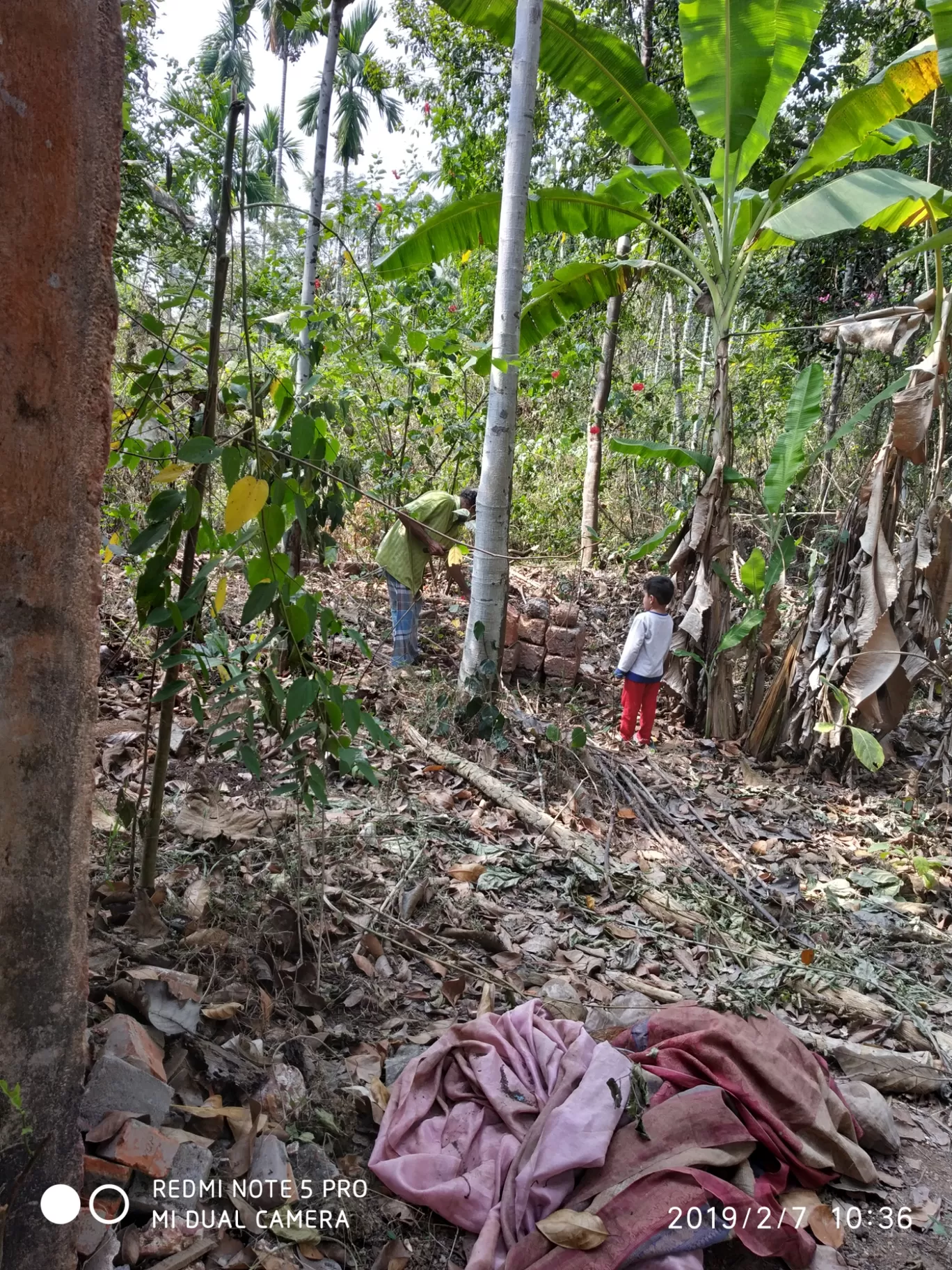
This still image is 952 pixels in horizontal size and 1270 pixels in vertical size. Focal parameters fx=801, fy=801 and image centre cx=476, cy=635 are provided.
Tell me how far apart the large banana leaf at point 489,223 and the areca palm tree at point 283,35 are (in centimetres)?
134

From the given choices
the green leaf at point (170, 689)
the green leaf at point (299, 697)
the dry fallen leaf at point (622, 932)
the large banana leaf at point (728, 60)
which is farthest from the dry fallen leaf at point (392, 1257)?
the large banana leaf at point (728, 60)

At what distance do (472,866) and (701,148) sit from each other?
7979mm

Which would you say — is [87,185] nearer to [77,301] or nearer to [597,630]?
[77,301]

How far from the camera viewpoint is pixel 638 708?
18.4ft

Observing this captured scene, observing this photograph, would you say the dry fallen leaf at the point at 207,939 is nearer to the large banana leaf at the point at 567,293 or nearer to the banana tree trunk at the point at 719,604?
the banana tree trunk at the point at 719,604

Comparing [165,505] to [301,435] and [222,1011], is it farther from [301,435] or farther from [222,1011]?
[222,1011]

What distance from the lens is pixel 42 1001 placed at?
143 cm

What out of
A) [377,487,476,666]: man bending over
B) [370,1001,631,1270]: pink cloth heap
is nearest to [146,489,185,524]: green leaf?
[370,1001,631,1270]: pink cloth heap

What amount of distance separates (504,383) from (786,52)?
9.19 feet

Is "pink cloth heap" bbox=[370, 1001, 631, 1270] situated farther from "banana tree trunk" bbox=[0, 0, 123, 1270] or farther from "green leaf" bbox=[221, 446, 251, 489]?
"green leaf" bbox=[221, 446, 251, 489]

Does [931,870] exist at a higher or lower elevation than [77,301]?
lower

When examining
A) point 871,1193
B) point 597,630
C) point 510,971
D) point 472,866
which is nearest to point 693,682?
point 597,630

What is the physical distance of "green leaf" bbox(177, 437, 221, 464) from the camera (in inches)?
70.8

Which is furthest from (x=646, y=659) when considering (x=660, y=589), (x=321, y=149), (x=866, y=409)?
(x=321, y=149)
